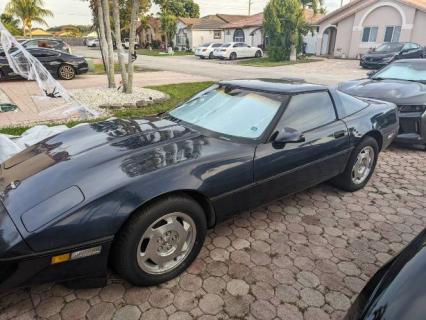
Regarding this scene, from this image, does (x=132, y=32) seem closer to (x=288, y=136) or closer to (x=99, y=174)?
(x=288, y=136)

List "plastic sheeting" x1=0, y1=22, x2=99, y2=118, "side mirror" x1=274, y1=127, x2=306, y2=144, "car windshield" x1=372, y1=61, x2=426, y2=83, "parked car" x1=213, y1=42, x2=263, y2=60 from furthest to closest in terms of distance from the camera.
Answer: "parked car" x1=213, y1=42, x2=263, y2=60 → "plastic sheeting" x1=0, y1=22, x2=99, y2=118 → "car windshield" x1=372, y1=61, x2=426, y2=83 → "side mirror" x1=274, y1=127, x2=306, y2=144

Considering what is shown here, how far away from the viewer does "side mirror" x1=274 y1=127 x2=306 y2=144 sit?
2.86 meters

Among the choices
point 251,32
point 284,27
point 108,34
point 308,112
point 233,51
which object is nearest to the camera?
point 308,112

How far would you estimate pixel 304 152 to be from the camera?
3.17m

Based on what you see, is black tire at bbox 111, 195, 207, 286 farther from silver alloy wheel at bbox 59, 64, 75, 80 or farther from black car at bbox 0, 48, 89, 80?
silver alloy wheel at bbox 59, 64, 75, 80

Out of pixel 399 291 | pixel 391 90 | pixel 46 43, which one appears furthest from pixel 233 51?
pixel 399 291

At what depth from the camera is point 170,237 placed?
2.46m

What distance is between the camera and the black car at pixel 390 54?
19.3m

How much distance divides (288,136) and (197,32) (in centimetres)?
4025

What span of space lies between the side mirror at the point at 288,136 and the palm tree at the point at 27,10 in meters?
40.4

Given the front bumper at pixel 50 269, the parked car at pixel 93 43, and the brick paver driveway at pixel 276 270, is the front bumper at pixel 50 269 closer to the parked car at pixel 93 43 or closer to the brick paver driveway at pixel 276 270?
the brick paver driveway at pixel 276 270

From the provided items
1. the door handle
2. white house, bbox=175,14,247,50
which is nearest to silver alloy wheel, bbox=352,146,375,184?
the door handle

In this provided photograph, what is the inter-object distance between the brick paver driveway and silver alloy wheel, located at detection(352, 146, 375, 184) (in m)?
0.21

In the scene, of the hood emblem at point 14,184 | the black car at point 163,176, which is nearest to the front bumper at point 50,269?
the black car at point 163,176
